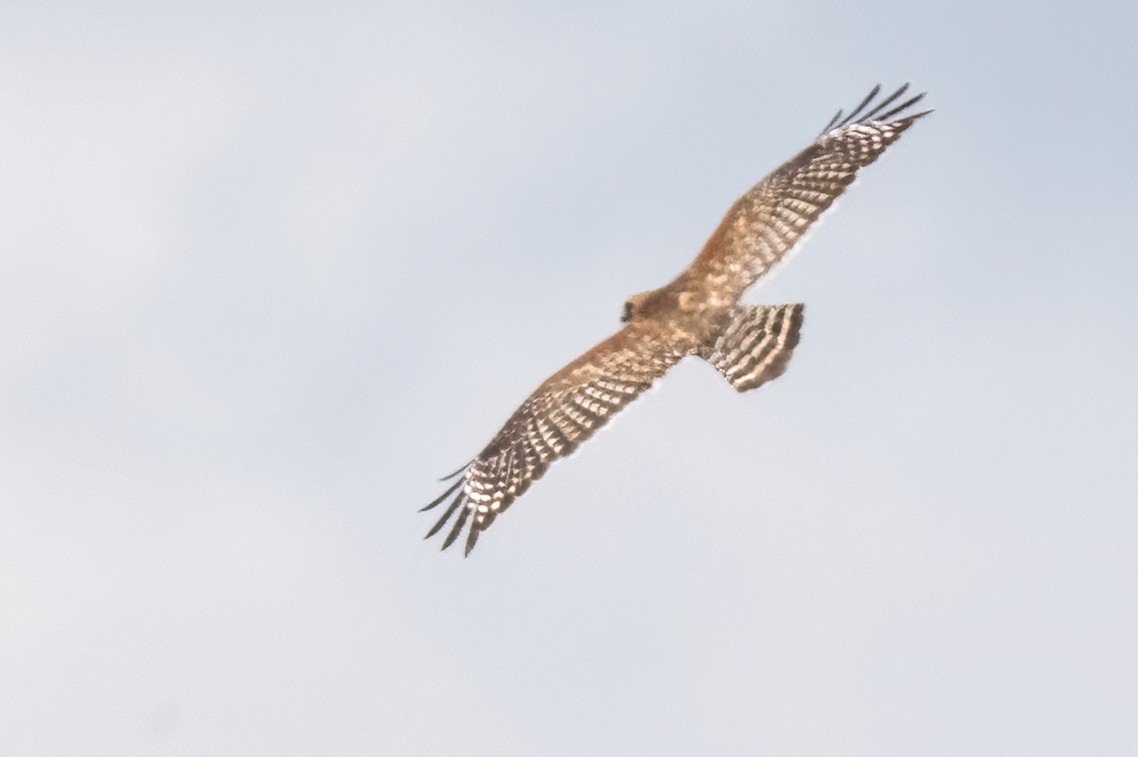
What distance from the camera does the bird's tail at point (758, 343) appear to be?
683 inches

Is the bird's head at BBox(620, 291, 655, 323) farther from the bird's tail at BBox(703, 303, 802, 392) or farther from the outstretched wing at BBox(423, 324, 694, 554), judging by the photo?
the bird's tail at BBox(703, 303, 802, 392)

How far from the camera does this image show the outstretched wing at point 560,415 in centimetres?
1798

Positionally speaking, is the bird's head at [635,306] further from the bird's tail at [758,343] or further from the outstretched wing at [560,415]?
the bird's tail at [758,343]

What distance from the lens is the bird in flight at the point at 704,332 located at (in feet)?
56.8

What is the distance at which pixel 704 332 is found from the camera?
58.3ft

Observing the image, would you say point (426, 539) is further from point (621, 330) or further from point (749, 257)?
point (749, 257)

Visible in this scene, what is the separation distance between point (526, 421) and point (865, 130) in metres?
4.61

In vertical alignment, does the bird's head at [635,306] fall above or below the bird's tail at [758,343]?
above

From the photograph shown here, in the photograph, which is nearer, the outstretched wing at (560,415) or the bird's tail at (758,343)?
the bird's tail at (758,343)

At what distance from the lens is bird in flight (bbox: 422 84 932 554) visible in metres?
17.3

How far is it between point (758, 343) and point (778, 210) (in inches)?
52.5

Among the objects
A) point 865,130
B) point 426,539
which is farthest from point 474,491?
point 865,130

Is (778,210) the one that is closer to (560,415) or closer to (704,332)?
(704,332)

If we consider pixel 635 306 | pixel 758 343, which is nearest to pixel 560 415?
pixel 635 306
